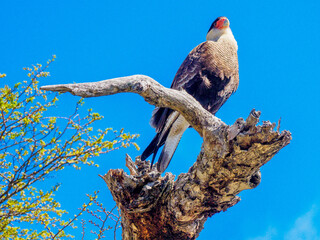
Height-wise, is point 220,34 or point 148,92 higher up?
point 220,34

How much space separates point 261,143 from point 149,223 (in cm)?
127

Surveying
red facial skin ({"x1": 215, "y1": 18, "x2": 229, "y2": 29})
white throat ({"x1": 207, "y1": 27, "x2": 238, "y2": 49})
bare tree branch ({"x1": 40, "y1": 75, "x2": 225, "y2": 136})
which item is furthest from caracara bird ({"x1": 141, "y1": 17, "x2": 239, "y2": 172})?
bare tree branch ({"x1": 40, "y1": 75, "x2": 225, "y2": 136})

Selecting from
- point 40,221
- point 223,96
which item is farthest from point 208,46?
point 40,221

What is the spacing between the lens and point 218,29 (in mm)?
5742

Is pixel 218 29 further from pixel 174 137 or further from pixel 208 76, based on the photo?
pixel 174 137

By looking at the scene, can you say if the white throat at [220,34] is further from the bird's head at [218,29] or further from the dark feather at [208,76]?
the dark feather at [208,76]

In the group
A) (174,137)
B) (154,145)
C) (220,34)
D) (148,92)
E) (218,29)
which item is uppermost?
(218,29)

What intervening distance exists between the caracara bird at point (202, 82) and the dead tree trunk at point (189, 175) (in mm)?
798

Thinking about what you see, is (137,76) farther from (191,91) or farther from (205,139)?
(191,91)

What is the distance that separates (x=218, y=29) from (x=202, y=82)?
1.56 metres

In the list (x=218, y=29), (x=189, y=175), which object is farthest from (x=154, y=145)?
(x=218, y=29)

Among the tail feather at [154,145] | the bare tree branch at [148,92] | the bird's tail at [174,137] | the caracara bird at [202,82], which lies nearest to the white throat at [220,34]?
the caracara bird at [202,82]

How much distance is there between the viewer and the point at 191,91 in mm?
4629

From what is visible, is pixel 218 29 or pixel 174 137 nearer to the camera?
pixel 174 137
